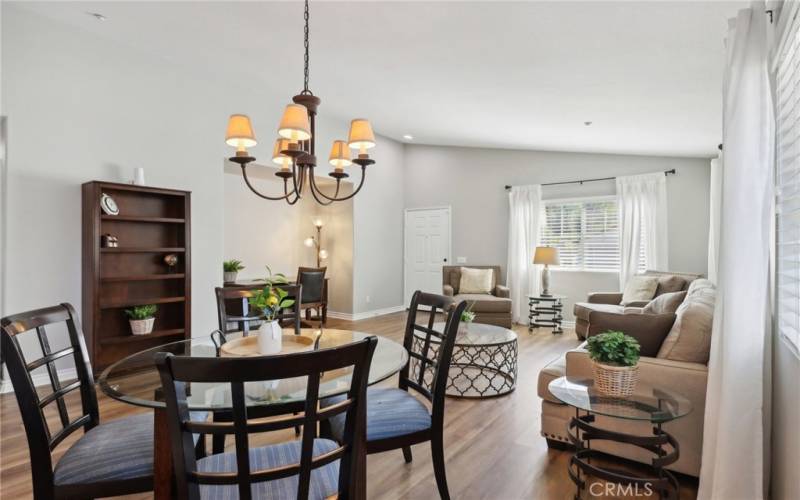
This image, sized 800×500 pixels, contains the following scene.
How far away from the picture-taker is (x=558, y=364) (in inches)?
109

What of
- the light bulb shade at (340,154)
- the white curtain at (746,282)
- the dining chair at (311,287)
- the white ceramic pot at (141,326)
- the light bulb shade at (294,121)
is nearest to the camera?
the white curtain at (746,282)

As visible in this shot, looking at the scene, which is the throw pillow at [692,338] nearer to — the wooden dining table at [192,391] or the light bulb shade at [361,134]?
the wooden dining table at [192,391]

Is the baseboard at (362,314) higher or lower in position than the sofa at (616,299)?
lower

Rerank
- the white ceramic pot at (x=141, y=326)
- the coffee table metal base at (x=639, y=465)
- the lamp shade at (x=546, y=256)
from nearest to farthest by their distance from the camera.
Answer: the coffee table metal base at (x=639, y=465) → the white ceramic pot at (x=141, y=326) → the lamp shade at (x=546, y=256)

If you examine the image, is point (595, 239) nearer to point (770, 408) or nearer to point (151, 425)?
point (770, 408)

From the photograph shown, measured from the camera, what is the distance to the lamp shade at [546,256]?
5.96 meters

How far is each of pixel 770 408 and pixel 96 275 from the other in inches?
183

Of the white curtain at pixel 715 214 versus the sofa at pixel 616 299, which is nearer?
the white curtain at pixel 715 214

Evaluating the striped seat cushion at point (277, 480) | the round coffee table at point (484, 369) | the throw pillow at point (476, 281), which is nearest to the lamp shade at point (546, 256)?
the throw pillow at point (476, 281)

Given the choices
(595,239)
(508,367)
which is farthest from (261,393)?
(595,239)

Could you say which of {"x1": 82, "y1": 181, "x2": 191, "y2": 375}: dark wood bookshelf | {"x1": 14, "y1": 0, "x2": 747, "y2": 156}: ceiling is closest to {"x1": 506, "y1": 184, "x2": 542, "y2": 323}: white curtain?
{"x1": 14, "y1": 0, "x2": 747, "y2": 156}: ceiling

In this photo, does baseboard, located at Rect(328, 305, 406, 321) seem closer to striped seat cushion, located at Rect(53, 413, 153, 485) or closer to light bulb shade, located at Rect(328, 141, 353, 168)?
light bulb shade, located at Rect(328, 141, 353, 168)

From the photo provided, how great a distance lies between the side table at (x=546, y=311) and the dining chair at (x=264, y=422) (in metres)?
5.23

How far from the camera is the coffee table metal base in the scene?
1870 mm
